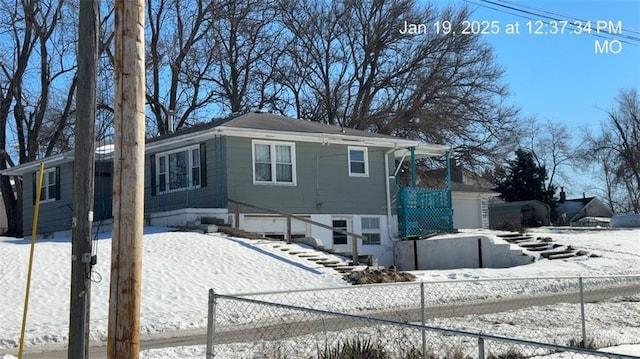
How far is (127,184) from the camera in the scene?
7098 mm

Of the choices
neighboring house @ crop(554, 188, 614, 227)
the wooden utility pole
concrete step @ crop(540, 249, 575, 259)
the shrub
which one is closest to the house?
concrete step @ crop(540, 249, 575, 259)

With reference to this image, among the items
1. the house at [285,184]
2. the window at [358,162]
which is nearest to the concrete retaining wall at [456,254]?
the house at [285,184]

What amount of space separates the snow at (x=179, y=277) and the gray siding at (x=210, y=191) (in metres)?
2.23

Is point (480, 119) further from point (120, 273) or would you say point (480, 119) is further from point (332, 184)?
point (120, 273)

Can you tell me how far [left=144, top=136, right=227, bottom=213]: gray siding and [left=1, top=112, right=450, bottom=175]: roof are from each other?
491mm

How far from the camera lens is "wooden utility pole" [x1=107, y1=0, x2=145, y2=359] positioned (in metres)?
6.91

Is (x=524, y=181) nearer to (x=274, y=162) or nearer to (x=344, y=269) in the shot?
(x=274, y=162)

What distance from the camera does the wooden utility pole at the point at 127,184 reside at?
6.91 m

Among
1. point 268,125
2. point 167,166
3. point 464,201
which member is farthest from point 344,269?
point 464,201

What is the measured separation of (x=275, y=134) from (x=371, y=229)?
5.17 metres

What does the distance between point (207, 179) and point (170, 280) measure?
28.3 feet

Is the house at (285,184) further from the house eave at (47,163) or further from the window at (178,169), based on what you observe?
the house eave at (47,163)

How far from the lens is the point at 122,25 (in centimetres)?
731

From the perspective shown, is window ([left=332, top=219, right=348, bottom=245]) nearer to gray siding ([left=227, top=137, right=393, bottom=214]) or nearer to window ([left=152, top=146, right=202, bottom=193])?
gray siding ([left=227, top=137, right=393, bottom=214])
